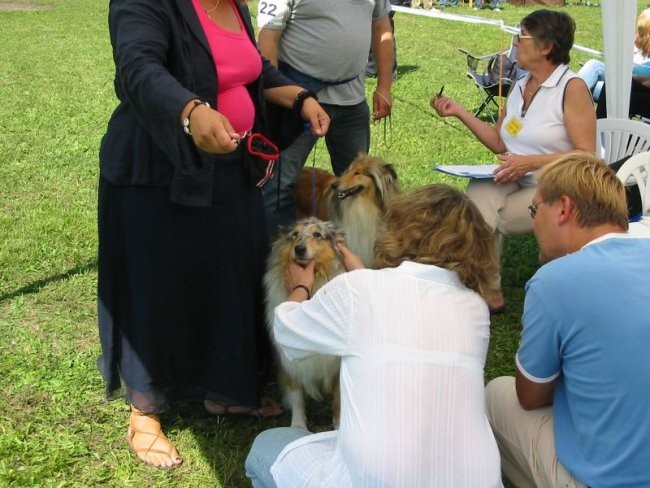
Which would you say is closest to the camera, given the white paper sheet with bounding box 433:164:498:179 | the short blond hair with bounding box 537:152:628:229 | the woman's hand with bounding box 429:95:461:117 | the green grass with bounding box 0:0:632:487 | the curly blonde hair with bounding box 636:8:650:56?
the short blond hair with bounding box 537:152:628:229

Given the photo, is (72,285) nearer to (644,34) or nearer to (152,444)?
(152,444)

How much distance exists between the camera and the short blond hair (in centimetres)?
213

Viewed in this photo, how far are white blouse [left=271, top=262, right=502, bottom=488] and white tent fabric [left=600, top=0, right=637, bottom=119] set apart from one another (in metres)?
3.15

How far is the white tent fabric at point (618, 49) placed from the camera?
439cm

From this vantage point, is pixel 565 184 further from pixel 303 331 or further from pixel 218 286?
pixel 218 286

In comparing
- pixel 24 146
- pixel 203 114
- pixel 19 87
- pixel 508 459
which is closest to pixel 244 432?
pixel 508 459

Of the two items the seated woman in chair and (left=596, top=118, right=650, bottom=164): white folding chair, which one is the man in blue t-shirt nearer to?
the seated woman in chair

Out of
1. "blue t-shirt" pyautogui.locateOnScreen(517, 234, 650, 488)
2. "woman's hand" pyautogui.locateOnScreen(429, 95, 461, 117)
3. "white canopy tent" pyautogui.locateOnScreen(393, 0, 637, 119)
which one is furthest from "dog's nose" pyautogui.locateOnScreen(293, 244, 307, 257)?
"white canopy tent" pyautogui.locateOnScreen(393, 0, 637, 119)

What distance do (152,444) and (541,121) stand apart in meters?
2.53

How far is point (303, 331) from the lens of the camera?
204cm

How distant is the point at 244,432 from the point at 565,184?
180 cm

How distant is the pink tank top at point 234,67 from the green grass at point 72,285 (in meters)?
1.44

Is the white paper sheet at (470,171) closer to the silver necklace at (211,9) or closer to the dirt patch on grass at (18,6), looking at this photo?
the silver necklace at (211,9)

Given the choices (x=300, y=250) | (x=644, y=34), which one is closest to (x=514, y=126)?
(x=300, y=250)
